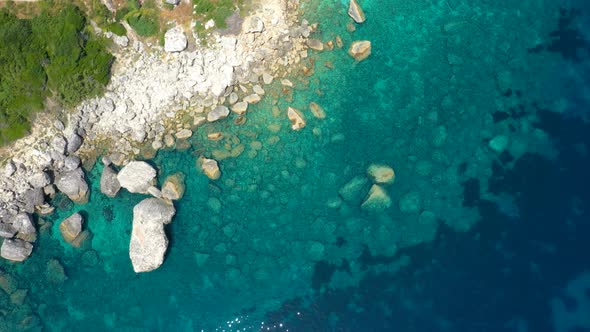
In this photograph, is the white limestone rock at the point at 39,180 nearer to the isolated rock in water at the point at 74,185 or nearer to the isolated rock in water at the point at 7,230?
the isolated rock in water at the point at 74,185

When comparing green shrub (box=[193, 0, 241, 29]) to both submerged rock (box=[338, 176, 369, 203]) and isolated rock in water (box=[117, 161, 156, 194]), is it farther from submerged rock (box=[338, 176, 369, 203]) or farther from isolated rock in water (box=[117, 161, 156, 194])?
submerged rock (box=[338, 176, 369, 203])

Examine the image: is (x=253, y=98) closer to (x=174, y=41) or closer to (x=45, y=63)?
(x=174, y=41)

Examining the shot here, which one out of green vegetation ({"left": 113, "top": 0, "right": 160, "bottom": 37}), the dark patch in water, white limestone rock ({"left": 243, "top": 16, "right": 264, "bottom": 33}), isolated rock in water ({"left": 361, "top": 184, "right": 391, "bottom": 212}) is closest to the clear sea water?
the dark patch in water

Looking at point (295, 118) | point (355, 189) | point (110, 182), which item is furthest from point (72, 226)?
point (355, 189)

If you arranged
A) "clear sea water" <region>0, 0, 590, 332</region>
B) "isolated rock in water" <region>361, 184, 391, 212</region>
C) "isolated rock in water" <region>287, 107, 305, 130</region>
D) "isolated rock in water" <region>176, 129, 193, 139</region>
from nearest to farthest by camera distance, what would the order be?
"clear sea water" <region>0, 0, 590, 332</region>, "isolated rock in water" <region>361, 184, 391, 212</region>, "isolated rock in water" <region>287, 107, 305, 130</region>, "isolated rock in water" <region>176, 129, 193, 139</region>

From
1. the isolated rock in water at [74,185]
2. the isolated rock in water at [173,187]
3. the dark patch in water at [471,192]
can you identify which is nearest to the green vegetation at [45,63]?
the isolated rock in water at [74,185]
